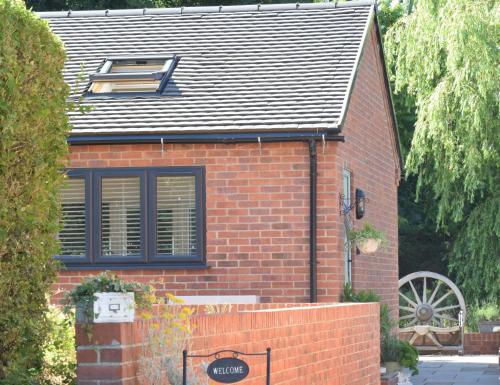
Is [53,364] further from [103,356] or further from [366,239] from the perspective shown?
[366,239]

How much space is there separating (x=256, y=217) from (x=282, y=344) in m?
6.39

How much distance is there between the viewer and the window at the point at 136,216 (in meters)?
17.2

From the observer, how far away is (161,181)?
56.9 ft

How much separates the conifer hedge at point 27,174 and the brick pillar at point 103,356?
0.85 metres

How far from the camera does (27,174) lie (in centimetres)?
823

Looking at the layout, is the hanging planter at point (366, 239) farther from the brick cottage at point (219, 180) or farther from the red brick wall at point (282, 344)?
the red brick wall at point (282, 344)

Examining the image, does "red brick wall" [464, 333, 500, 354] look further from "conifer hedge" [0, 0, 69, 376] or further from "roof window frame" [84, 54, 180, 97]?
"conifer hedge" [0, 0, 69, 376]

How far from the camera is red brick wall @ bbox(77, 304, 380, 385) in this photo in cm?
716

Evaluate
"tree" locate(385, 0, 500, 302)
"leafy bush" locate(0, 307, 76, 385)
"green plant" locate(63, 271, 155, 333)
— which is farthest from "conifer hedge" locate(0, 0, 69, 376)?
"tree" locate(385, 0, 500, 302)

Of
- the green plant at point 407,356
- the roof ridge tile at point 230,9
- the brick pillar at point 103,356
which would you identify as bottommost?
the green plant at point 407,356

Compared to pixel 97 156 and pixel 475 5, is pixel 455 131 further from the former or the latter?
pixel 97 156

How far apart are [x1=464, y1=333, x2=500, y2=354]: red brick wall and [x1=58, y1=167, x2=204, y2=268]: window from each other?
14.0 m

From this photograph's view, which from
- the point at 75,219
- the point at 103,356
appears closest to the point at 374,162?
the point at 75,219

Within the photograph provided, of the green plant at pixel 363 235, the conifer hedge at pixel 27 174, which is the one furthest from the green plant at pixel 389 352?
the conifer hedge at pixel 27 174
